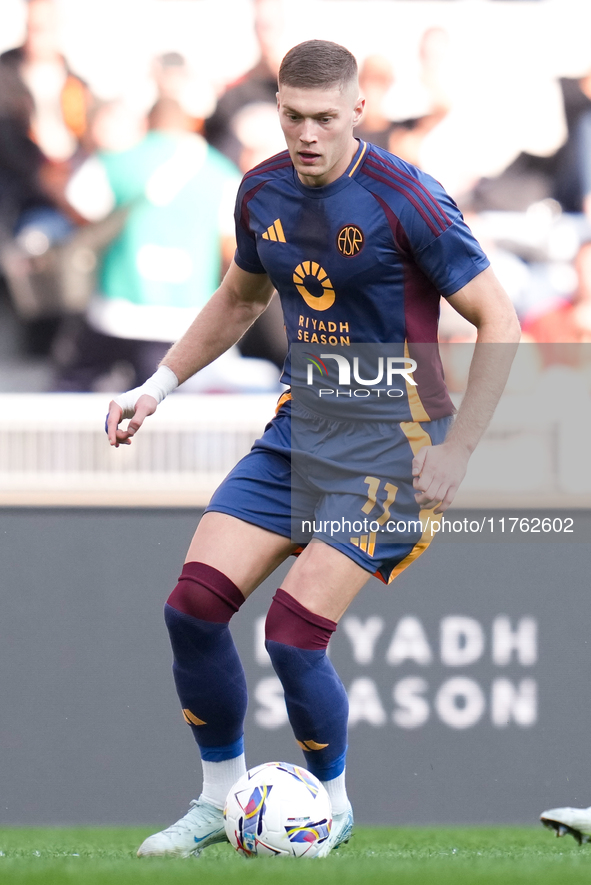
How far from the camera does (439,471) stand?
120 inches

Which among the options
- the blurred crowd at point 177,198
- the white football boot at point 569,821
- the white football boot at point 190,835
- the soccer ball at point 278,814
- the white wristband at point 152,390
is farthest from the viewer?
the blurred crowd at point 177,198

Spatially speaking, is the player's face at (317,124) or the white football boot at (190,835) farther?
the white football boot at (190,835)

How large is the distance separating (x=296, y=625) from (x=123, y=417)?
0.74 metres

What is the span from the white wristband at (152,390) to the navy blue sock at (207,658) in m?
0.46

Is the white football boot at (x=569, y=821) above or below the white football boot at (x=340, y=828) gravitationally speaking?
below

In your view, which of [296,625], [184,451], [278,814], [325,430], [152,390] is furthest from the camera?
[184,451]

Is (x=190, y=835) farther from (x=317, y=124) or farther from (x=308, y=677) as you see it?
(x=317, y=124)

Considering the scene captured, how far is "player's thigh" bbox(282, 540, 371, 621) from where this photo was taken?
3.08 meters

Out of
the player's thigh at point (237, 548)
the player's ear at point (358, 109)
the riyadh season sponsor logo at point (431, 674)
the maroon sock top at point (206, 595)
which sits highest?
the player's ear at point (358, 109)

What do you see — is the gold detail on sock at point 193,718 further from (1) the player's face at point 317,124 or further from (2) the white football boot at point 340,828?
(1) the player's face at point 317,124

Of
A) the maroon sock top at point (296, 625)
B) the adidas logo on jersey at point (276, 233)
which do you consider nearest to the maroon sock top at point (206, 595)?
the maroon sock top at point (296, 625)

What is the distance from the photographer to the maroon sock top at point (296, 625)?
307 cm

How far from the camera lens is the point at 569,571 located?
5754 mm

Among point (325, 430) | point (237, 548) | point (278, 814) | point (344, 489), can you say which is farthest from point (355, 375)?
point (278, 814)
